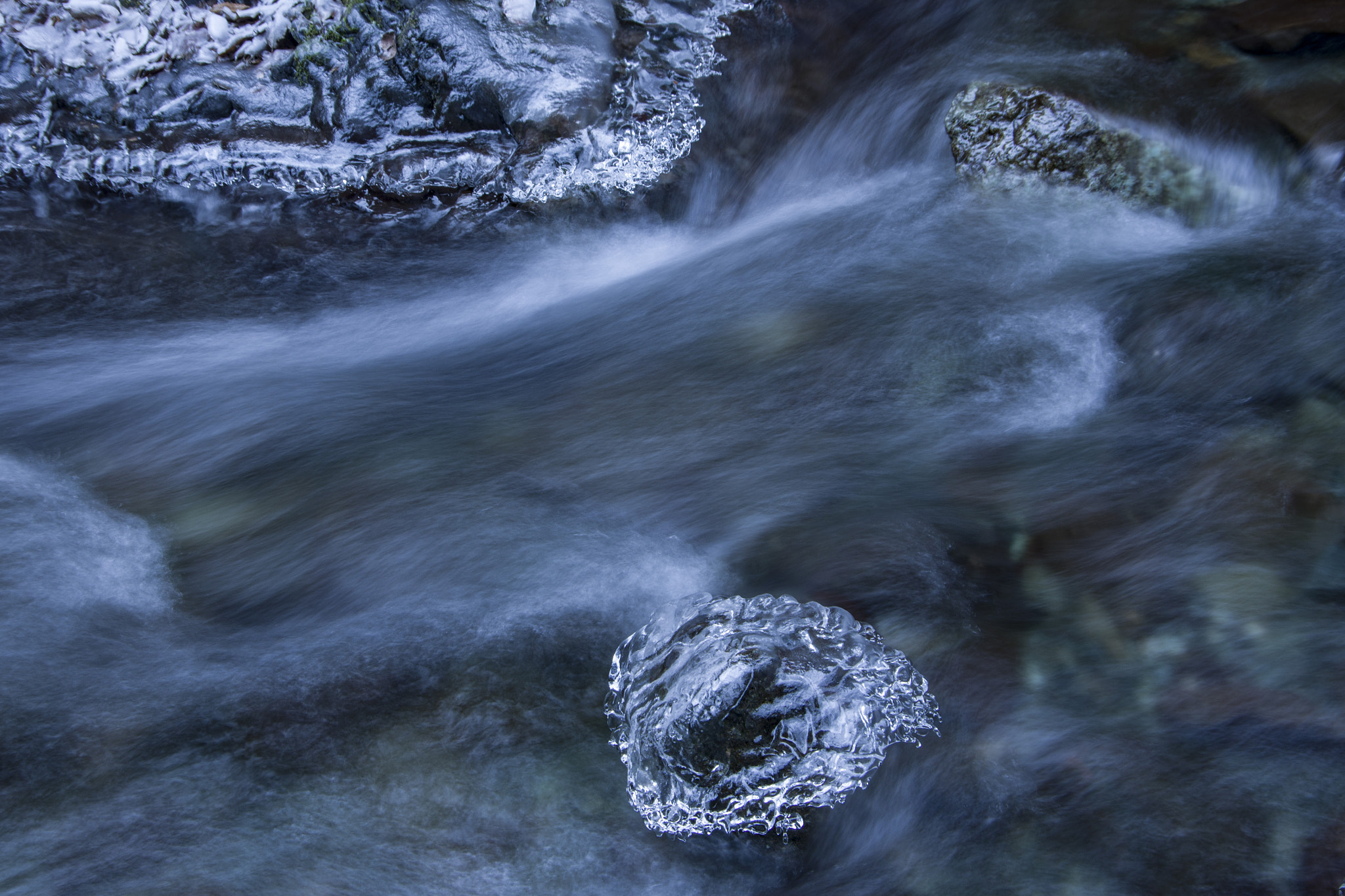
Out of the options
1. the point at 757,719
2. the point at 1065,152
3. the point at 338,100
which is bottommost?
the point at 757,719

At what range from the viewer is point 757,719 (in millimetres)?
2240

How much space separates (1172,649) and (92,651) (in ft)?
10.1

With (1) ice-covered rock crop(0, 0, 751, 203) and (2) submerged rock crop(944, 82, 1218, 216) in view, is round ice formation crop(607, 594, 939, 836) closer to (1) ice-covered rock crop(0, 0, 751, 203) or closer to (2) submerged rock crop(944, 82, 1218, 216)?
(2) submerged rock crop(944, 82, 1218, 216)

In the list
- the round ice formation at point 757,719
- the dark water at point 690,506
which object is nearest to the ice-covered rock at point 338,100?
the dark water at point 690,506

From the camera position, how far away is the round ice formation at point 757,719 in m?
2.20

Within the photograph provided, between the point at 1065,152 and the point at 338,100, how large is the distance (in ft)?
12.6

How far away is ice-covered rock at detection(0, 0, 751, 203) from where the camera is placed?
485 cm

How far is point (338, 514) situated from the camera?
3.13m

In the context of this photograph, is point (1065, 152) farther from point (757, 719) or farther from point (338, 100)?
point (338, 100)

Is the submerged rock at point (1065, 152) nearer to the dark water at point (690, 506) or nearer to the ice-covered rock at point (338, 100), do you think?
the dark water at point (690, 506)

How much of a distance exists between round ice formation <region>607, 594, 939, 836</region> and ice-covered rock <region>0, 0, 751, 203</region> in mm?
3123

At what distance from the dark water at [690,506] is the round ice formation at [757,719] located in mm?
72

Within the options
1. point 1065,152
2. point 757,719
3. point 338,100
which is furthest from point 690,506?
point 338,100

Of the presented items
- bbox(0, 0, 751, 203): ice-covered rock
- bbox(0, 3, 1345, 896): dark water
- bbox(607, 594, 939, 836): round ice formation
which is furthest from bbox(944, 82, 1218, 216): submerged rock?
bbox(607, 594, 939, 836): round ice formation
